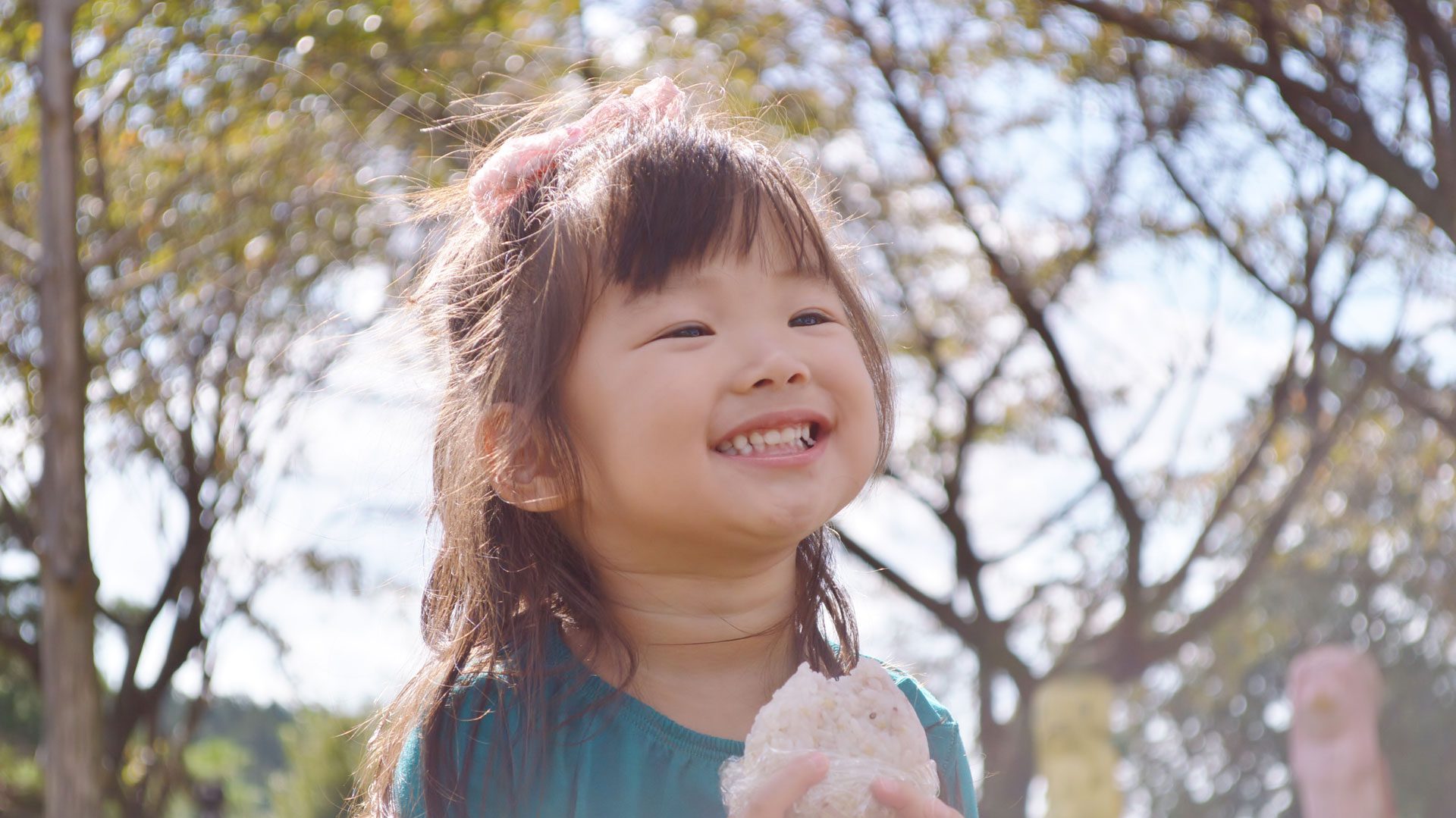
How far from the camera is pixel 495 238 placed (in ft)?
5.64

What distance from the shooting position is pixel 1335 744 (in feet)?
34.1

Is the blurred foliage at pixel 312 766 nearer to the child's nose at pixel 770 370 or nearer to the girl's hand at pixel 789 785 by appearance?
the child's nose at pixel 770 370

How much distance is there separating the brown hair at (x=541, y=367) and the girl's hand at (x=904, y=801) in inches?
16.6

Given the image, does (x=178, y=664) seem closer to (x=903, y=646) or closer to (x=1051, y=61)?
(x=903, y=646)

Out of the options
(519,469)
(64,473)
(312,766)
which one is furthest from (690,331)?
(312,766)

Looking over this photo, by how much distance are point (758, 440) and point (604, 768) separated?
38 cm

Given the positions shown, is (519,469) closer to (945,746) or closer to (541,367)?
(541,367)

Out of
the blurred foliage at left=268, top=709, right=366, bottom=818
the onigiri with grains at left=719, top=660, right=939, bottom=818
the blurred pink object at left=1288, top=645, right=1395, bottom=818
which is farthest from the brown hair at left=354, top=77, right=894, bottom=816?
the blurred foliage at left=268, top=709, right=366, bottom=818

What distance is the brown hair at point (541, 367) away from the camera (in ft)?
5.00

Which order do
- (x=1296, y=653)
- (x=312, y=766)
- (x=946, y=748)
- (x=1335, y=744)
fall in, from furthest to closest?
(x=1296, y=653)
(x=312, y=766)
(x=1335, y=744)
(x=946, y=748)

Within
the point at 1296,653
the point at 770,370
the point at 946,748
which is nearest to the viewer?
the point at 770,370

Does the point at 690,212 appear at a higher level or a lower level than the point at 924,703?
higher

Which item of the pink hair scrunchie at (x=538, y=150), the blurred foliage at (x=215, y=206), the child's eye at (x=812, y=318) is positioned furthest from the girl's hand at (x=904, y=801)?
the blurred foliage at (x=215, y=206)

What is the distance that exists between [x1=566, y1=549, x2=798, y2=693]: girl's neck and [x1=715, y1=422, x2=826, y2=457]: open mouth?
0.14 meters
